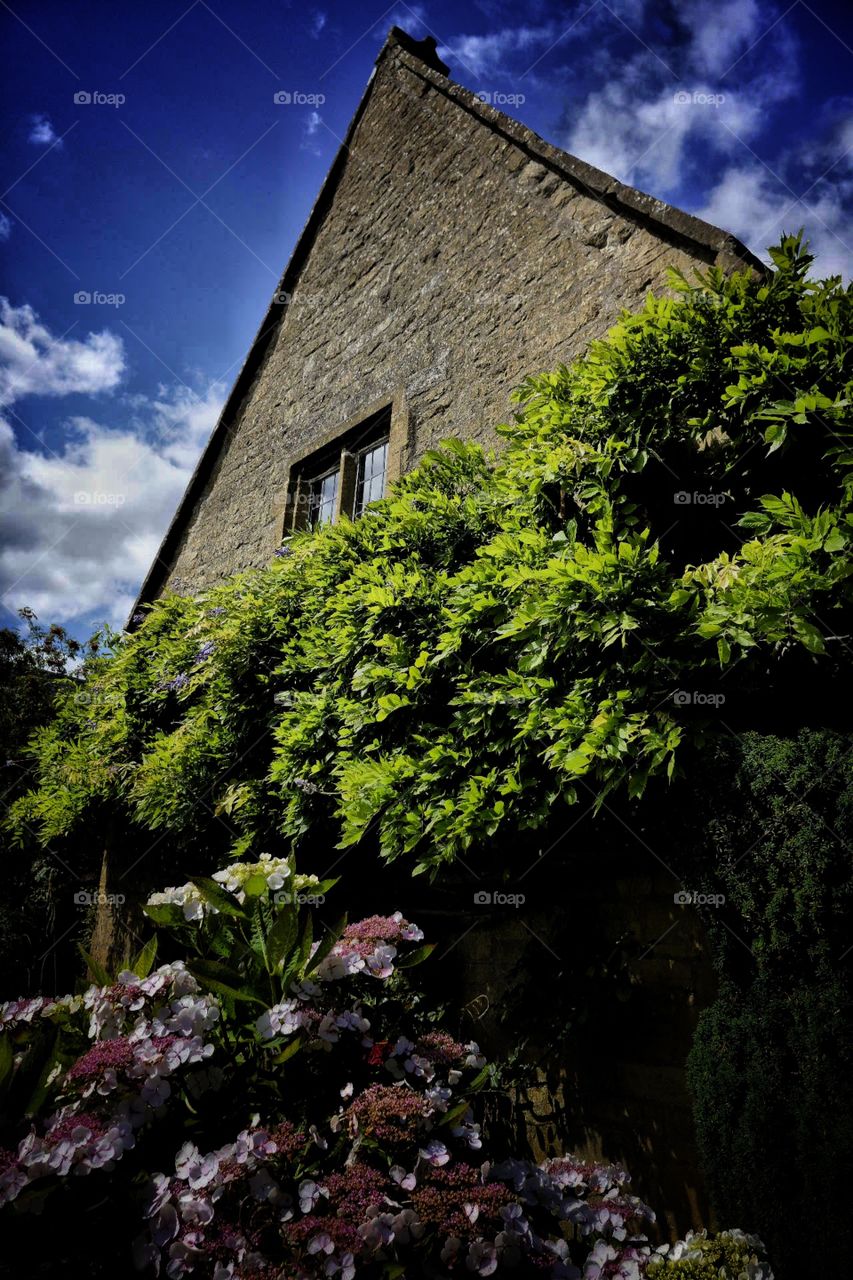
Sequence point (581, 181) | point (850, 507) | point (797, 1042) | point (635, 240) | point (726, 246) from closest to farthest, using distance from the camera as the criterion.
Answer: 1. point (797, 1042)
2. point (850, 507)
3. point (726, 246)
4. point (635, 240)
5. point (581, 181)

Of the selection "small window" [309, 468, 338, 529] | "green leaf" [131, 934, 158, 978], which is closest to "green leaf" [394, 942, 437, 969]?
"green leaf" [131, 934, 158, 978]

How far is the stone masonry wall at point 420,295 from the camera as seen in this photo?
550 centimetres

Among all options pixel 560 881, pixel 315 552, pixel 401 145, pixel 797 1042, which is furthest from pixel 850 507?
pixel 401 145

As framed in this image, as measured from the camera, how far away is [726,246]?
414cm

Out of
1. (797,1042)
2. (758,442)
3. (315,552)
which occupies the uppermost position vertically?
(315,552)

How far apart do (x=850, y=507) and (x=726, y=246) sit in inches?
88.7

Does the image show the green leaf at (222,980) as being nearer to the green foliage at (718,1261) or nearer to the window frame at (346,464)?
the green foliage at (718,1261)

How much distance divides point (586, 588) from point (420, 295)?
5.55 m

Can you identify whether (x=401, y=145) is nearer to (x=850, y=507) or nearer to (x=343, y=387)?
(x=343, y=387)

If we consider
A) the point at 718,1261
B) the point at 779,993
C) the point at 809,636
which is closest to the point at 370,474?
the point at 809,636

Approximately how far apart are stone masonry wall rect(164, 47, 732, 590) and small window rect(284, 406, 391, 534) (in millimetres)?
215

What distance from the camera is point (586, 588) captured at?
295 cm

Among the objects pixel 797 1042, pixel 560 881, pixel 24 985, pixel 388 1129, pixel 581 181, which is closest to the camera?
pixel 388 1129

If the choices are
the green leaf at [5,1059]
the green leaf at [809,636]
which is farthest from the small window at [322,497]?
the green leaf at [5,1059]
